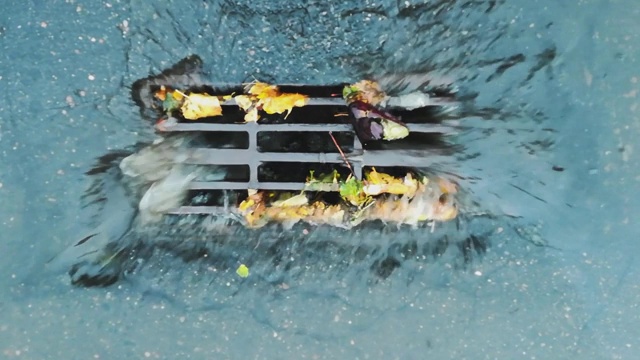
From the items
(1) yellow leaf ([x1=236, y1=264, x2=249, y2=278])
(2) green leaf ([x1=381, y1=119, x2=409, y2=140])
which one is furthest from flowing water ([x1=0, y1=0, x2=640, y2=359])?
(2) green leaf ([x1=381, y1=119, x2=409, y2=140])

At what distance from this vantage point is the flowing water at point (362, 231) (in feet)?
6.36

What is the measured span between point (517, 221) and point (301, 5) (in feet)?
3.11

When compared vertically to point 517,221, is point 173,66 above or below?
above

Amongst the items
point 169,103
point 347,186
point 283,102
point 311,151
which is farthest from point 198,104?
point 347,186

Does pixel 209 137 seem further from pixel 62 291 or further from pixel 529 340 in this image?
pixel 529 340

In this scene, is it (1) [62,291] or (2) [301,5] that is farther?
(1) [62,291]

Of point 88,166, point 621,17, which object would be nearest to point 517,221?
point 621,17

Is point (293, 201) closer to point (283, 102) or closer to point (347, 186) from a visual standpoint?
point (347, 186)

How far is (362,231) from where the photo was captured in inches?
81.1

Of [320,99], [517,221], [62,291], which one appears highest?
[320,99]

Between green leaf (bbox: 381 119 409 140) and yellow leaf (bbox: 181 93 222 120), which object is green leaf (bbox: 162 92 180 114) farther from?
green leaf (bbox: 381 119 409 140)

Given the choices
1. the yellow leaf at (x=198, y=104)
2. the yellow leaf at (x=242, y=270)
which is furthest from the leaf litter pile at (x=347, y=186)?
the yellow leaf at (x=242, y=270)

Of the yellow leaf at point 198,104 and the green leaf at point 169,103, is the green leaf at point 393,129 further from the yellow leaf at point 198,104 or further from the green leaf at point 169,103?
the green leaf at point 169,103

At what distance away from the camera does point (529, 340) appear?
2.05 m
